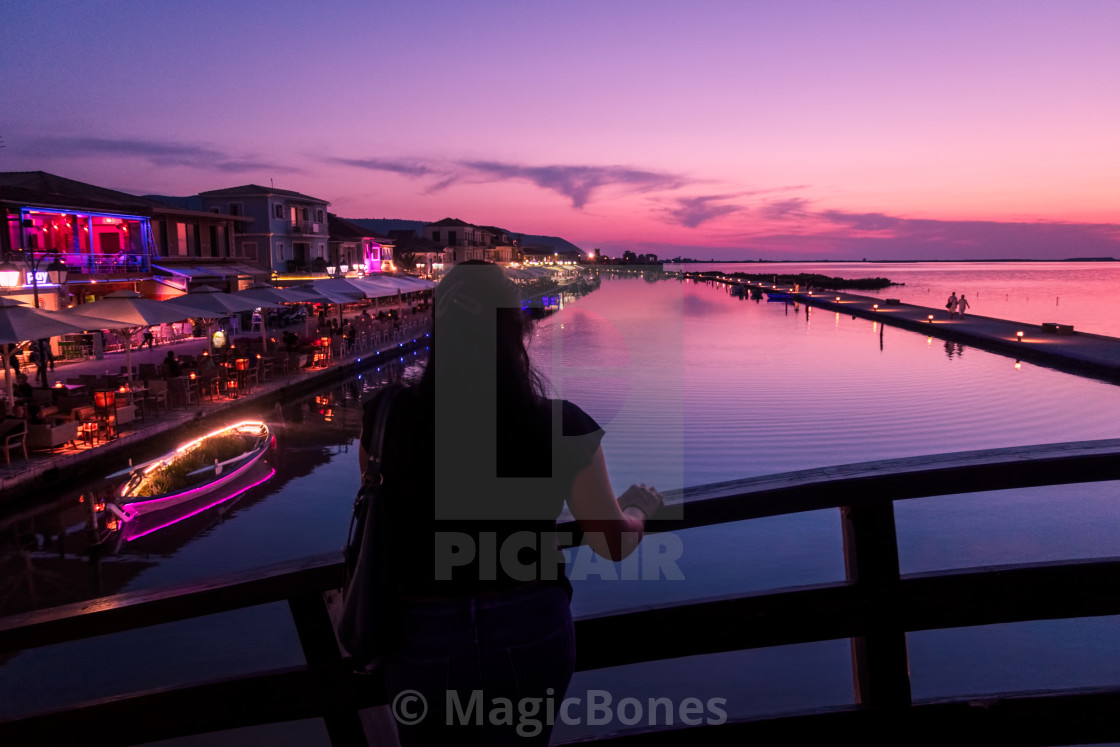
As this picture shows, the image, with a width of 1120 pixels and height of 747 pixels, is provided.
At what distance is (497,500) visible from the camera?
133 centimetres

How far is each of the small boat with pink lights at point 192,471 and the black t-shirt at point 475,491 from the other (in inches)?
375

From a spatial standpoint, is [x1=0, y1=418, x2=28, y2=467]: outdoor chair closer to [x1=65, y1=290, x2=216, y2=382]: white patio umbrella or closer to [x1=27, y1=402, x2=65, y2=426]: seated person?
[x1=27, y1=402, x2=65, y2=426]: seated person

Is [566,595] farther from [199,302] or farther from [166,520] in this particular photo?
[199,302]

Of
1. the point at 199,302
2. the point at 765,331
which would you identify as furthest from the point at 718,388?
the point at 765,331

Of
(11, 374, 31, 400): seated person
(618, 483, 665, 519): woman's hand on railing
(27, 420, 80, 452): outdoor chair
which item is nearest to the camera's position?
(618, 483, 665, 519): woman's hand on railing

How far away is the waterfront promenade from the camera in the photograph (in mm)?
10500

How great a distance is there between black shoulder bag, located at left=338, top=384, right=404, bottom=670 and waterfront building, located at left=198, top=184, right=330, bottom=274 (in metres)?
44.9

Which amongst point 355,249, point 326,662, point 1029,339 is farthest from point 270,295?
point 355,249

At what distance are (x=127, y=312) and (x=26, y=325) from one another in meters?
3.18

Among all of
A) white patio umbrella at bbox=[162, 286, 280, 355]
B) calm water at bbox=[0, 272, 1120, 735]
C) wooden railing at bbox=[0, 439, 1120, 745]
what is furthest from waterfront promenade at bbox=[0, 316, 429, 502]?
wooden railing at bbox=[0, 439, 1120, 745]

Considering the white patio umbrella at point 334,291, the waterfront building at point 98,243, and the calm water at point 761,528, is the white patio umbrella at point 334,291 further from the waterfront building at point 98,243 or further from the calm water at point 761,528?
the waterfront building at point 98,243

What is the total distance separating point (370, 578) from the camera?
49.8 inches

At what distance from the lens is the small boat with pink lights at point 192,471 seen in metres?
9.58

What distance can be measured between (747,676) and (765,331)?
34751 mm
